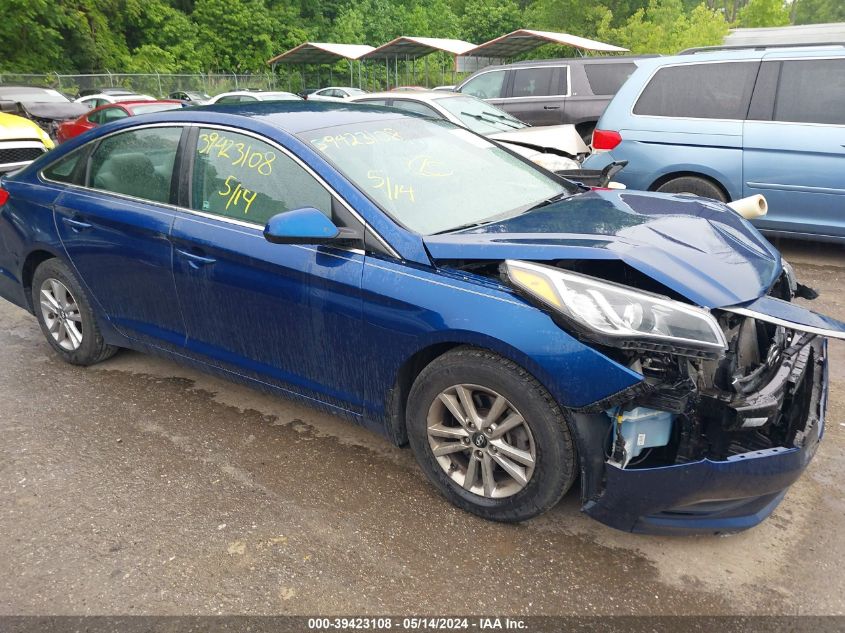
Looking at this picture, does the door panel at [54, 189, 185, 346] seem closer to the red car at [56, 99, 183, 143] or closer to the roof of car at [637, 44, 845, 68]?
the roof of car at [637, 44, 845, 68]

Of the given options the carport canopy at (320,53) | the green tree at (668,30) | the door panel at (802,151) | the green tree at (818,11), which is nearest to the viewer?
the door panel at (802,151)

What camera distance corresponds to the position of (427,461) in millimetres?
2906

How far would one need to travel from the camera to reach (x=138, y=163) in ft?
12.5

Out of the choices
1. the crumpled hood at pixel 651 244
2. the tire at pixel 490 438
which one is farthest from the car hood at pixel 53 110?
the tire at pixel 490 438

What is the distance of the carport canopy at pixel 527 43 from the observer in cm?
2236

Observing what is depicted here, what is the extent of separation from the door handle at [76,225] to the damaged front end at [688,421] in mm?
2689

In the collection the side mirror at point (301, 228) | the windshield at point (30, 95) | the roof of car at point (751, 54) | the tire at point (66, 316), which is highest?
the roof of car at point (751, 54)

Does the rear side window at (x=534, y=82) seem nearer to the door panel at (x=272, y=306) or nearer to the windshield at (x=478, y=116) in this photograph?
the windshield at (x=478, y=116)

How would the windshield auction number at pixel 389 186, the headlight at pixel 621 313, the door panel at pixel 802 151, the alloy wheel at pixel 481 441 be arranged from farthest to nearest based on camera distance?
the door panel at pixel 802 151, the windshield auction number at pixel 389 186, the alloy wheel at pixel 481 441, the headlight at pixel 621 313

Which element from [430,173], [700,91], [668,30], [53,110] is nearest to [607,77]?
[700,91]

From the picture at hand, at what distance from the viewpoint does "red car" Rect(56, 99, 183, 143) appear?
41.3ft

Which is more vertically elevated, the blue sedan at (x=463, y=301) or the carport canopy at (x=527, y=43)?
the carport canopy at (x=527, y=43)

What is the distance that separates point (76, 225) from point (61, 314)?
68cm

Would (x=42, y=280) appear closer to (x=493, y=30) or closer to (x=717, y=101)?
(x=717, y=101)
